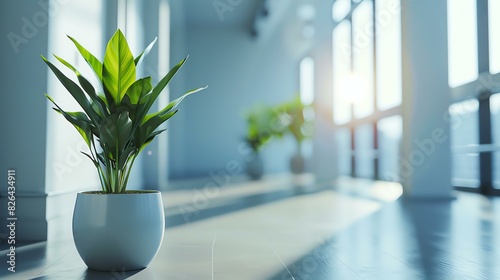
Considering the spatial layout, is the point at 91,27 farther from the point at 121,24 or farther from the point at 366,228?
the point at 366,228

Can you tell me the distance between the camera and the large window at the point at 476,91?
436cm

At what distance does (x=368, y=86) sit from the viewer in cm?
697

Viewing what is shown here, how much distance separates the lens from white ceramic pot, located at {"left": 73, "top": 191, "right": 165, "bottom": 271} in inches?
59.4

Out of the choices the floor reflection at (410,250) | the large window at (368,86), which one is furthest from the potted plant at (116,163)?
the large window at (368,86)

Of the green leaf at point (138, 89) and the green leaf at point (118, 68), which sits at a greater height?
the green leaf at point (118, 68)

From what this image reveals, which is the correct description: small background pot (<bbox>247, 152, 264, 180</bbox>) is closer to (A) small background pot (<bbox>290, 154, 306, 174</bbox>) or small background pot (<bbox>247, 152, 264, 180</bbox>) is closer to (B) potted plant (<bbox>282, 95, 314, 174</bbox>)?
(B) potted plant (<bbox>282, 95, 314, 174</bbox>)

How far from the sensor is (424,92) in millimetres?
4172

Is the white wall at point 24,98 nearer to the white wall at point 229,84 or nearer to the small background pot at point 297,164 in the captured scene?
the small background pot at point 297,164

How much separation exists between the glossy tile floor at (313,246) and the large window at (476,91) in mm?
1062

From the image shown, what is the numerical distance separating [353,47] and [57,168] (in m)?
6.06

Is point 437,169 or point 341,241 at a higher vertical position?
point 437,169

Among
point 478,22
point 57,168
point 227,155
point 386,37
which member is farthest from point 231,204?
point 227,155

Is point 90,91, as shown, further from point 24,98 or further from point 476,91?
point 476,91

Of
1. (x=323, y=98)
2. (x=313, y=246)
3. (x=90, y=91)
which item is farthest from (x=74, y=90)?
(x=323, y=98)
